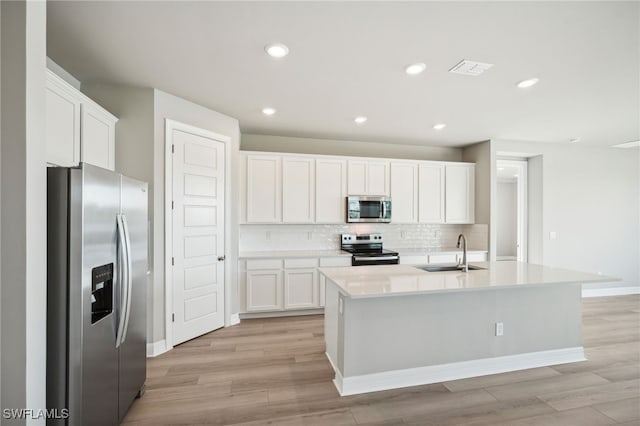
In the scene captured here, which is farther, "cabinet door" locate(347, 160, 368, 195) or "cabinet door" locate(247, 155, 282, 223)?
"cabinet door" locate(347, 160, 368, 195)

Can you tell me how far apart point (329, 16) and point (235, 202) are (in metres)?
2.57

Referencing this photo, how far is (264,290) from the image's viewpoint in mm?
3875

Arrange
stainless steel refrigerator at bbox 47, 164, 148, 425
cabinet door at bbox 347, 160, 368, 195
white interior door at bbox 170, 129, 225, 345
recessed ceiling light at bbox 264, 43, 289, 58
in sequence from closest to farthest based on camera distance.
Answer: stainless steel refrigerator at bbox 47, 164, 148, 425, recessed ceiling light at bbox 264, 43, 289, 58, white interior door at bbox 170, 129, 225, 345, cabinet door at bbox 347, 160, 368, 195

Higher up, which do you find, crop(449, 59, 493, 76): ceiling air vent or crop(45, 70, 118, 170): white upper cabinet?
crop(449, 59, 493, 76): ceiling air vent

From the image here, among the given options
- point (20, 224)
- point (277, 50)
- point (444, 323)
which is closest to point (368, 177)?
point (444, 323)

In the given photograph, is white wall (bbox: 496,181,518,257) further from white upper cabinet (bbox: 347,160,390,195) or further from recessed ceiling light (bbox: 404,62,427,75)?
recessed ceiling light (bbox: 404,62,427,75)

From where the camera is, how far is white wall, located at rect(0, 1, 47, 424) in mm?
1259

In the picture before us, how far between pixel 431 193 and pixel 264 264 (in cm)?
303

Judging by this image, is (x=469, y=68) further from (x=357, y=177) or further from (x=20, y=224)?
(x=20, y=224)

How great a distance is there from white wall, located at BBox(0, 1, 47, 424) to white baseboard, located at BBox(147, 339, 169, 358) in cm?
160

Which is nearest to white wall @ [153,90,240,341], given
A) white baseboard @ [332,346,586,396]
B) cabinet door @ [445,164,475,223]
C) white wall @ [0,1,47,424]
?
white wall @ [0,1,47,424]

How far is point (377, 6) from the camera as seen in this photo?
1.67 meters

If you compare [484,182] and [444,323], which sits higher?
[484,182]

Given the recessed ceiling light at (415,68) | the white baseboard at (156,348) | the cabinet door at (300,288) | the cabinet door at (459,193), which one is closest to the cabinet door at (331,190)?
the cabinet door at (300,288)
